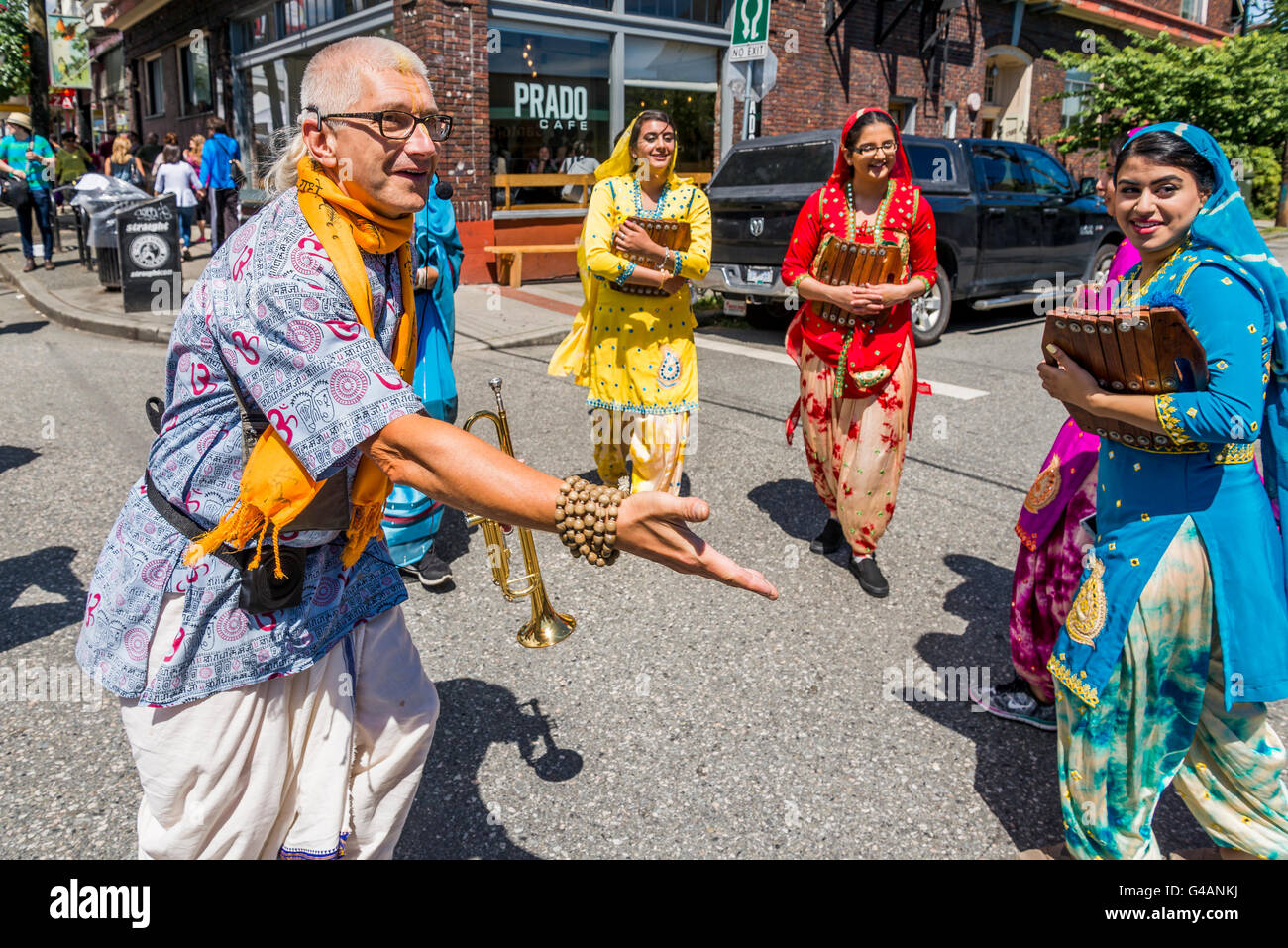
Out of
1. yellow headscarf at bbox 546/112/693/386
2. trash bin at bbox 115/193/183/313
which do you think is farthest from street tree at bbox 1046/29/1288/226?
yellow headscarf at bbox 546/112/693/386

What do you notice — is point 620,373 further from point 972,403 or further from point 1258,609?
point 972,403

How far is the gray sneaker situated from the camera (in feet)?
10.9

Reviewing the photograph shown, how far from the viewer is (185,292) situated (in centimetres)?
1180

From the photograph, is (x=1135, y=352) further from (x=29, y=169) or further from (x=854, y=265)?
(x=29, y=169)

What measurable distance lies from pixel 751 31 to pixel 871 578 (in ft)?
32.6

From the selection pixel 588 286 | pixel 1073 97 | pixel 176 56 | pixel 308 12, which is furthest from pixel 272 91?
pixel 1073 97

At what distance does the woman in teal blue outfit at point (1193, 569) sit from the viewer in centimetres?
215

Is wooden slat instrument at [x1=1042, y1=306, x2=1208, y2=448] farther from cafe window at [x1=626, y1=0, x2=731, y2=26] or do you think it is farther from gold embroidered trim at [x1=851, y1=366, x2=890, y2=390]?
cafe window at [x1=626, y1=0, x2=731, y2=26]

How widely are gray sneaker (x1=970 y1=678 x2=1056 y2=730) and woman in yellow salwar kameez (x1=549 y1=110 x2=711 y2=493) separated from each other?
202 cm

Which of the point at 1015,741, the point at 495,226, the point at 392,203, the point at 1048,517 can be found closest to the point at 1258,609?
the point at 1048,517

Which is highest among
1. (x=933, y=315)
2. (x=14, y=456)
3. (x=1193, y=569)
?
(x=1193, y=569)

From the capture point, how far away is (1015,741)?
3.24 meters

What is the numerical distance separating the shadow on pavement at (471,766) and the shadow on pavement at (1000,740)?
4.35 ft

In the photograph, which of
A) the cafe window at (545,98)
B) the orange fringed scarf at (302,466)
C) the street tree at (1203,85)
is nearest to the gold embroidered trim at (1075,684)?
the orange fringed scarf at (302,466)
